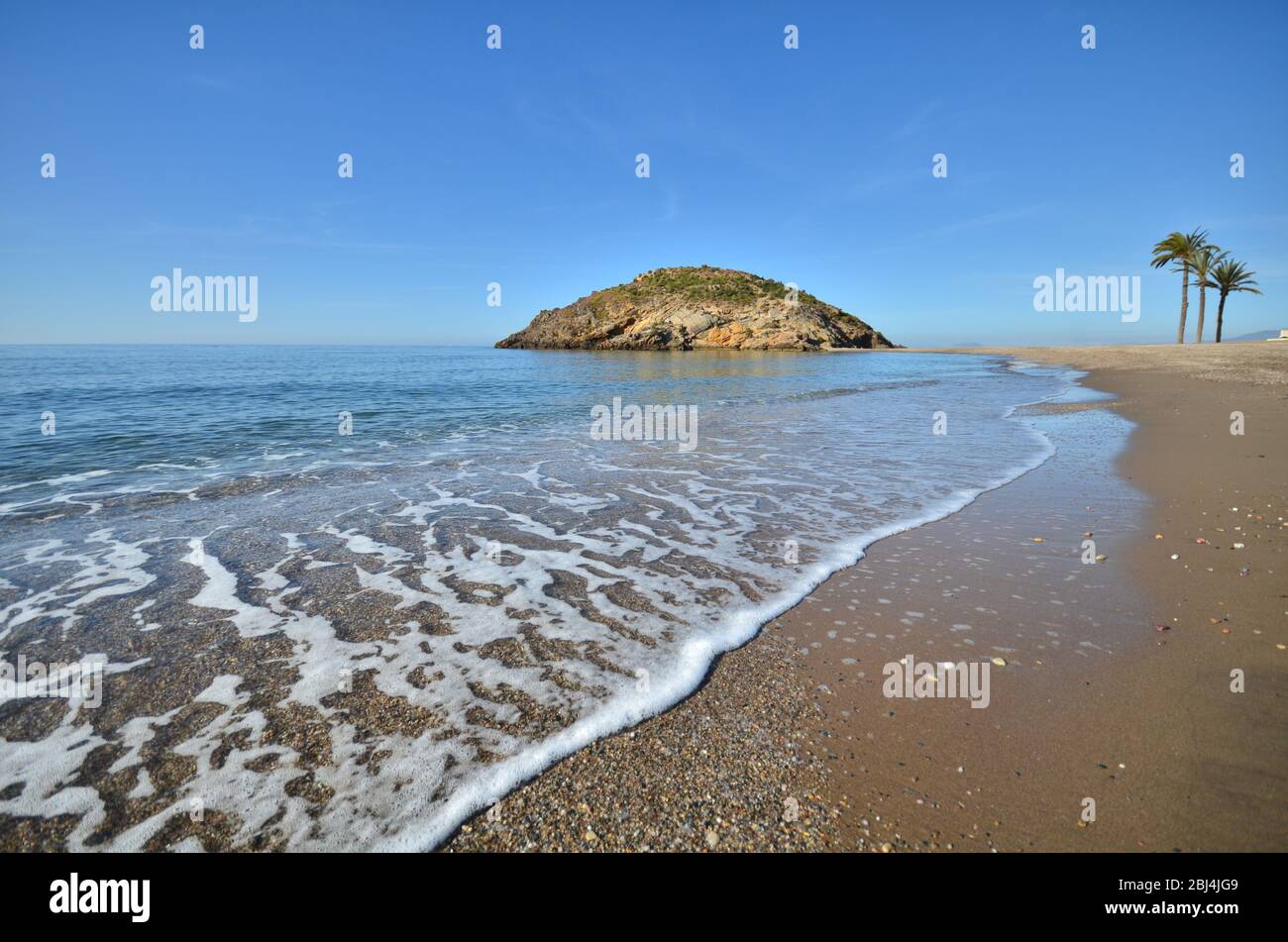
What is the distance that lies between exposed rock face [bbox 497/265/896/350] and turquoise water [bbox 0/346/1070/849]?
78.2m

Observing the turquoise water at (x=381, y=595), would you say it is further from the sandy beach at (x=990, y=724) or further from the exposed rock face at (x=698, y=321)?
the exposed rock face at (x=698, y=321)

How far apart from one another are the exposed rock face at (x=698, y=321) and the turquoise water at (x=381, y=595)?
78.2 metres

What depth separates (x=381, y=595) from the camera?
16.4ft

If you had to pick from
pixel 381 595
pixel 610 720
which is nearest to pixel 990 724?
pixel 610 720

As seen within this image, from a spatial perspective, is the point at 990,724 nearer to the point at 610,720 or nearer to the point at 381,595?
the point at 610,720

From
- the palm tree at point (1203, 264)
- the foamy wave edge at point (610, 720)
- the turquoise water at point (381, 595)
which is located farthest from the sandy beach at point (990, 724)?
the palm tree at point (1203, 264)

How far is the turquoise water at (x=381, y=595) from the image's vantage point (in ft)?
9.28

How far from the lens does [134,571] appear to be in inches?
218

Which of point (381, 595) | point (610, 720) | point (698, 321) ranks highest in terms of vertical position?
point (698, 321)

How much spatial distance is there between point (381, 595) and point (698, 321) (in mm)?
88718
